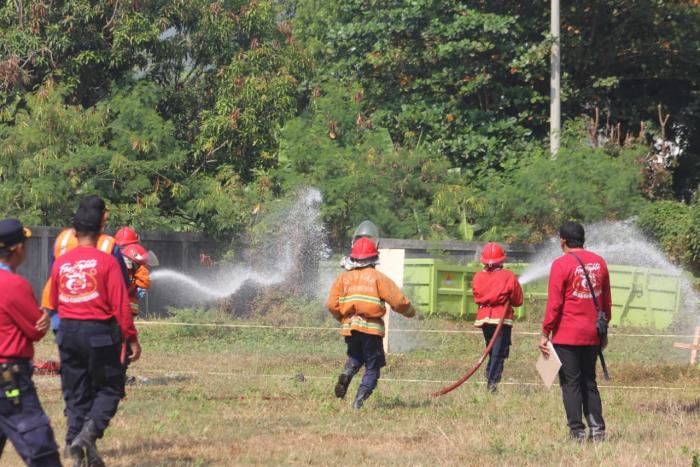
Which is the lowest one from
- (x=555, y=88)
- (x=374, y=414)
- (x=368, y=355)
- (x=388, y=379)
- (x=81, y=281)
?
(x=388, y=379)

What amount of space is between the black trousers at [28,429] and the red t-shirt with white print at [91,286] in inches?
42.1

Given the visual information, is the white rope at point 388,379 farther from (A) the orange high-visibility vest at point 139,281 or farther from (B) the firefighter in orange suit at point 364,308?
(B) the firefighter in orange suit at point 364,308

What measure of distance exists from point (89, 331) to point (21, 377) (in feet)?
3.55

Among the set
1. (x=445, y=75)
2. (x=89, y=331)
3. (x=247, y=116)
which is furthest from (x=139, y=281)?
(x=445, y=75)

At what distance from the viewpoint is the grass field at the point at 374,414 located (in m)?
8.12

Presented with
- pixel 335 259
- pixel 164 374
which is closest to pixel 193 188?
pixel 335 259

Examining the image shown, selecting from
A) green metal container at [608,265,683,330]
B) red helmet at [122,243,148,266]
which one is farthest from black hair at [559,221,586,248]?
green metal container at [608,265,683,330]

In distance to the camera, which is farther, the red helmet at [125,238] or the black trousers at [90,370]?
the red helmet at [125,238]

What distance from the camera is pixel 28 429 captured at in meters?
6.02

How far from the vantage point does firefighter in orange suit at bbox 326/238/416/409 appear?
10414 mm

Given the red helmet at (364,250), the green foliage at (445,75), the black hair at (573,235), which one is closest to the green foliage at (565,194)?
the green foliage at (445,75)

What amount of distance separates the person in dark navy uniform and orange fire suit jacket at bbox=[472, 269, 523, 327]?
21.9ft

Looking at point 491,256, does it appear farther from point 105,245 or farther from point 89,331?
point 89,331

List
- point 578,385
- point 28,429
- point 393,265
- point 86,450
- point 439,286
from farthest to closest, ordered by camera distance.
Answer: point 439,286
point 393,265
point 578,385
point 86,450
point 28,429
